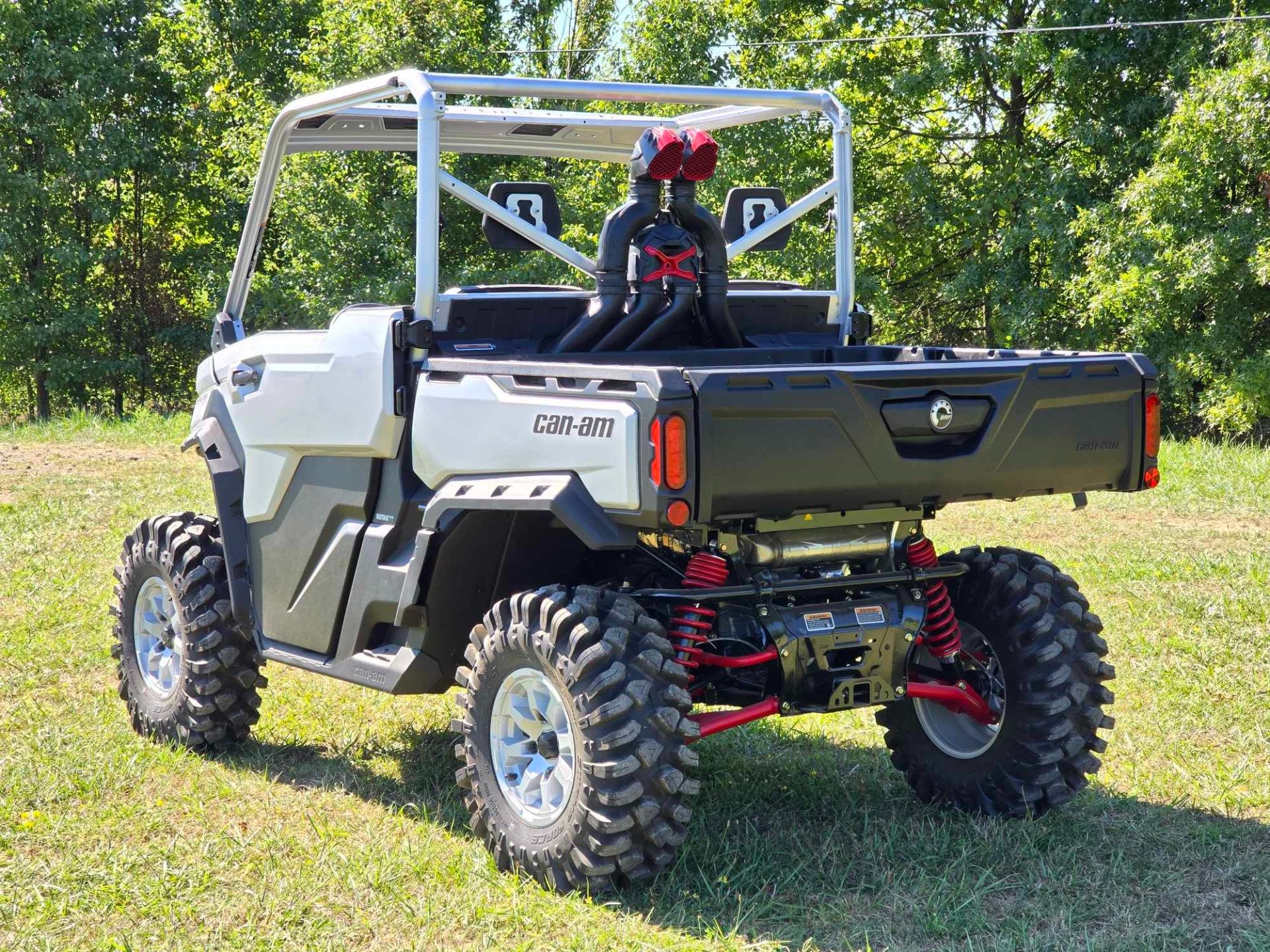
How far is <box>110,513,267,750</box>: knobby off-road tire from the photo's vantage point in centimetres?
562

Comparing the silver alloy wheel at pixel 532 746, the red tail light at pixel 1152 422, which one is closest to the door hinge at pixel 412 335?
the silver alloy wheel at pixel 532 746

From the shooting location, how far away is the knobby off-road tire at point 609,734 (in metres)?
3.96

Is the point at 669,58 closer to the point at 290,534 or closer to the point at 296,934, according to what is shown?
the point at 290,534

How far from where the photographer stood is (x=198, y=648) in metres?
5.61

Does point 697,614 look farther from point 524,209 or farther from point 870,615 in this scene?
point 524,209

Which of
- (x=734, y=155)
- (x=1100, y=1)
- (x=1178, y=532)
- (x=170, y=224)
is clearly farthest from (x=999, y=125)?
(x=170, y=224)

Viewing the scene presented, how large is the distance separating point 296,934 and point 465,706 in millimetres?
819

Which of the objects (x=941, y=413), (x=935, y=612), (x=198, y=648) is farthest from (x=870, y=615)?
(x=198, y=648)

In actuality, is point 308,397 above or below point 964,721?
above

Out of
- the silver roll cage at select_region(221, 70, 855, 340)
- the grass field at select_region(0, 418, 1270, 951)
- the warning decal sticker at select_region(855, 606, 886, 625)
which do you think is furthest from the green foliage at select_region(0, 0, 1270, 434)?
the warning decal sticker at select_region(855, 606, 886, 625)

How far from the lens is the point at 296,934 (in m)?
4.00

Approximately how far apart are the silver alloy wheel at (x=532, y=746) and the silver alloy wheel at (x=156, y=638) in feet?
6.59

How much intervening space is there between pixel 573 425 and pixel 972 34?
62.3 ft

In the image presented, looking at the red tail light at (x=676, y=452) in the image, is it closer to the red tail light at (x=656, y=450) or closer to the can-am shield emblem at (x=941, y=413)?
the red tail light at (x=656, y=450)
